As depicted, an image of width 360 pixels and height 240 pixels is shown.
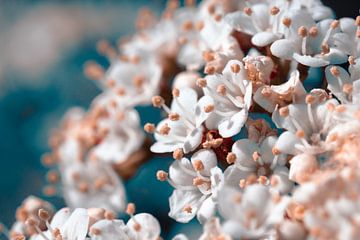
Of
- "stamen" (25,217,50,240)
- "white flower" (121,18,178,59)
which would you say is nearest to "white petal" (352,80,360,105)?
"stamen" (25,217,50,240)

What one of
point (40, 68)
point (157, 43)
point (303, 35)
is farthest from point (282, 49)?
point (40, 68)

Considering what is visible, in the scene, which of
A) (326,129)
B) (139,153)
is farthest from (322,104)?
(139,153)

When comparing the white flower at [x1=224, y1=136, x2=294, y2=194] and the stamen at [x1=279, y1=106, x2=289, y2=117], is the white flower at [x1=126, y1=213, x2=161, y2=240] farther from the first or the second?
the stamen at [x1=279, y1=106, x2=289, y2=117]

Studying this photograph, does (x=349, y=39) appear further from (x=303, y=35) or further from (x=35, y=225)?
(x=35, y=225)

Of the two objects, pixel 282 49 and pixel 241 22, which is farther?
pixel 241 22

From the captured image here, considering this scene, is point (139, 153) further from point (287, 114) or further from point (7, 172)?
point (7, 172)

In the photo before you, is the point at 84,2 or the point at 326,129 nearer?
the point at 326,129
